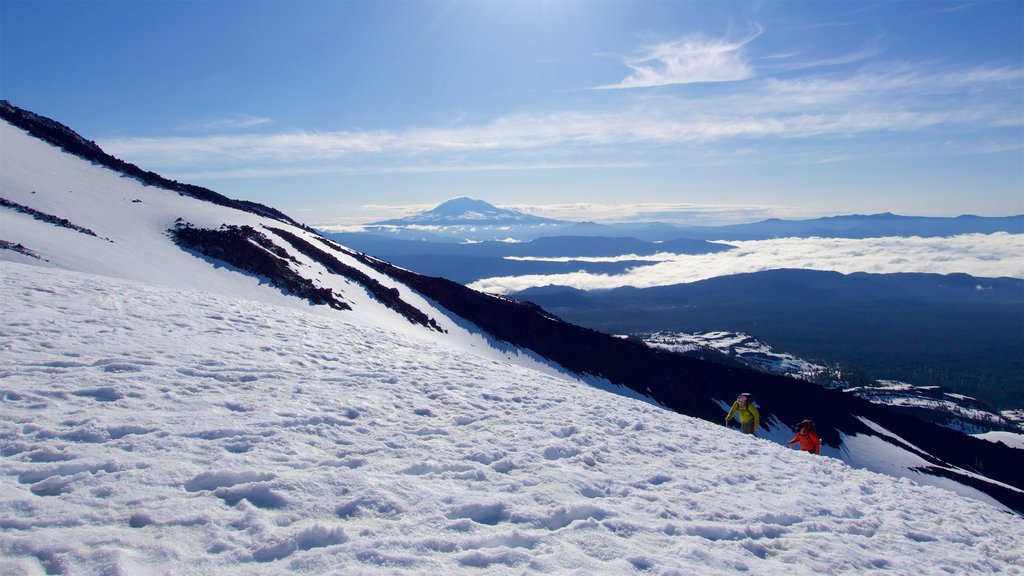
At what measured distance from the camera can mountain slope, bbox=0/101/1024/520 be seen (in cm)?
2730

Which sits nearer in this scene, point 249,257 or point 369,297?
point 249,257

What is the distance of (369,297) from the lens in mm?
39062

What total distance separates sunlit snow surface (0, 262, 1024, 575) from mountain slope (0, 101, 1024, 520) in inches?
139

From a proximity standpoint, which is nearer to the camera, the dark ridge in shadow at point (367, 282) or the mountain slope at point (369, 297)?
the mountain slope at point (369, 297)

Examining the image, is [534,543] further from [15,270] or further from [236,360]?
[15,270]

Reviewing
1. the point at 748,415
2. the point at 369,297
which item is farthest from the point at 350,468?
the point at 369,297

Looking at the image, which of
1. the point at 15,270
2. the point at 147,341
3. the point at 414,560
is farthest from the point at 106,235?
the point at 414,560

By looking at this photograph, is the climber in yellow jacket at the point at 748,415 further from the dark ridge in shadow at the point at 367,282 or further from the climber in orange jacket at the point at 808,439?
the dark ridge in shadow at the point at 367,282

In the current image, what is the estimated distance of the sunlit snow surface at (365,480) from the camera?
6344mm

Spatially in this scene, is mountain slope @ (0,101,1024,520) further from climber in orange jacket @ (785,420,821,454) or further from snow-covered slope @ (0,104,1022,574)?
climber in orange jacket @ (785,420,821,454)

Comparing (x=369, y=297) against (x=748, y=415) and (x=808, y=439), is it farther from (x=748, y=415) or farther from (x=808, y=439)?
(x=808, y=439)

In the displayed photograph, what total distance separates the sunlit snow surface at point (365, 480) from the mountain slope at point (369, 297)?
3.52 meters

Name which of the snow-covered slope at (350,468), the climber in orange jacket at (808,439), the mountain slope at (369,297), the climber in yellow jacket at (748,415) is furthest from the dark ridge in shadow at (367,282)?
the climber in orange jacket at (808,439)

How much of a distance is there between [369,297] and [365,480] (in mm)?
31889
